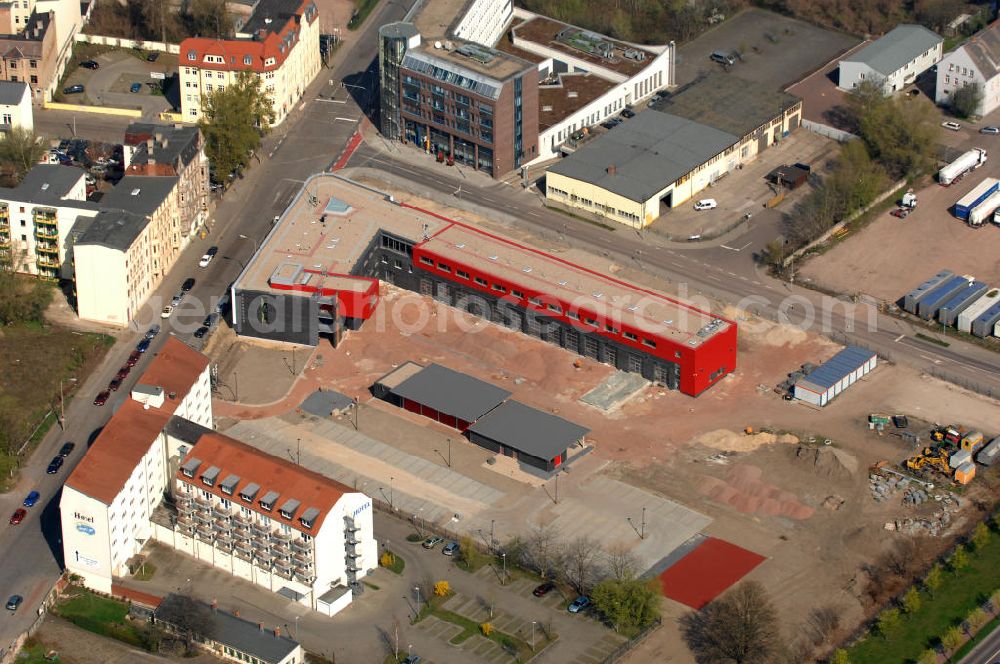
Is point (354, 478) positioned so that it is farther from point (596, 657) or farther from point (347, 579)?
point (596, 657)

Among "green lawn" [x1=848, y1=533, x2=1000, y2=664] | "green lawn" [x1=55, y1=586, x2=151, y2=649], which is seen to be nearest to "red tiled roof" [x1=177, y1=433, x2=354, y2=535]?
"green lawn" [x1=55, y1=586, x2=151, y2=649]

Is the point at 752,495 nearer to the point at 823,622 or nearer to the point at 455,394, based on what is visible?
the point at 823,622

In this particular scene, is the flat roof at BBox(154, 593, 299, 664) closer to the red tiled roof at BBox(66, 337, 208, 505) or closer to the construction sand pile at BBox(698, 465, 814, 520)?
the red tiled roof at BBox(66, 337, 208, 505)

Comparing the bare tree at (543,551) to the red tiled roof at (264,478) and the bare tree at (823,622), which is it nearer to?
the red tiled roof at (264,478)

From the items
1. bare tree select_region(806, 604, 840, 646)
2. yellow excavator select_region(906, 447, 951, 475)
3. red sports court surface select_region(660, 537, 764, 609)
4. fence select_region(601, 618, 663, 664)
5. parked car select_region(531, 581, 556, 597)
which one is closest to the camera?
fence select_region(601, 618, 663, 664)

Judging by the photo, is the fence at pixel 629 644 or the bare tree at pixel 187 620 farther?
the bare tree at pixel 187 620

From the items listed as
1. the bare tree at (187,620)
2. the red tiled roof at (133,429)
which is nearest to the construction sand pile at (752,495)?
the bare tree at (187,620)
